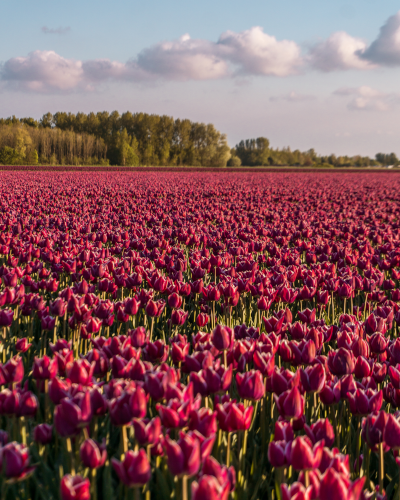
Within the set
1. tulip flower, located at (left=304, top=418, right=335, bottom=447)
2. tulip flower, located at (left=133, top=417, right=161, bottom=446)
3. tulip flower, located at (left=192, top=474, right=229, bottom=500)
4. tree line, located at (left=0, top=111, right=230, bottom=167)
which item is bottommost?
tulip flower, located at (left=304, top=418, right=335, bottom=447)

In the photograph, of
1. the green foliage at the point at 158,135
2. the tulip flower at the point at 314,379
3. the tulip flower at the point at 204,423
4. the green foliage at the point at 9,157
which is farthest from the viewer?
the green foliage at the point at 158,135

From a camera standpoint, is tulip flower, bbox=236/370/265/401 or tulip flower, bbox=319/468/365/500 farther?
tulip flower, bbox=236/370/265/401

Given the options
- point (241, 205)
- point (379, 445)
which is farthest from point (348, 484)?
point (241, 205)

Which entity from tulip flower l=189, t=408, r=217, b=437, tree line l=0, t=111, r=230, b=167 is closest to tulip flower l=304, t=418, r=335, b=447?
tulip flower l=189, t=408, r=217, b=437

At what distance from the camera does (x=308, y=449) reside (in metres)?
1.39

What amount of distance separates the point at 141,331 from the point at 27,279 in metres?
2.09

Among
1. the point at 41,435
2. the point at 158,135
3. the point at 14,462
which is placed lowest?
the point at 41,435

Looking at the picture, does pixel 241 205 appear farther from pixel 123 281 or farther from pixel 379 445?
pixel 379 445

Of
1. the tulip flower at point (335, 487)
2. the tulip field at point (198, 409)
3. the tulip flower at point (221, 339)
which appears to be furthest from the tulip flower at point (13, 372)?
the tulip flower at point (335, 487)

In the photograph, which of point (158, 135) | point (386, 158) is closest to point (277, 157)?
point (386, 158)

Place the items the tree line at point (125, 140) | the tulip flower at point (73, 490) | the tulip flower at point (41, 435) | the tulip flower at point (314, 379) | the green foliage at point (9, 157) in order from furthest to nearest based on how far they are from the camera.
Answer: the tree line at point (125, 140)
the green foliage at point (9, 157)
the tulip flower at point (314, 379)
the tulip flower at point (41, 435)
the tulip flower at point (73, 490)

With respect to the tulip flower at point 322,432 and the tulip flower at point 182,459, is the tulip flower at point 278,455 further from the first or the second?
the tulip flower at point 182,459

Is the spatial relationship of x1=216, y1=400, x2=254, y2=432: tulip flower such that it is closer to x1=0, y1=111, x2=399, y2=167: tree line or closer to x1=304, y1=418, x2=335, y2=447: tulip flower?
x1=304, y1=418, x2=335, y2=447: tulip flower

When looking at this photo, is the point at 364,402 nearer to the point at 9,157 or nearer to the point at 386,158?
the point at 9,157
